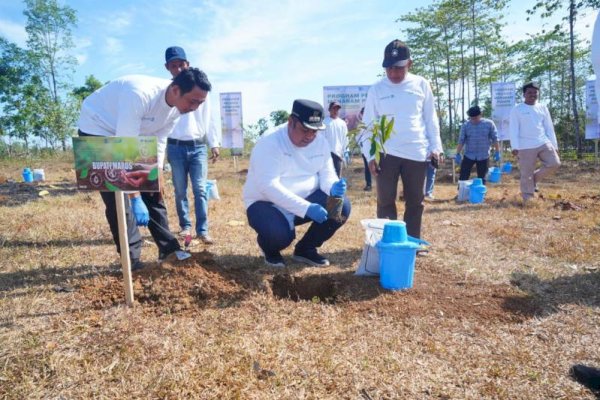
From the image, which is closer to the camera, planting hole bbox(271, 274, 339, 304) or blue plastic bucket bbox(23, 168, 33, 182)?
planting hole bbox(271, 274, 339, 304)

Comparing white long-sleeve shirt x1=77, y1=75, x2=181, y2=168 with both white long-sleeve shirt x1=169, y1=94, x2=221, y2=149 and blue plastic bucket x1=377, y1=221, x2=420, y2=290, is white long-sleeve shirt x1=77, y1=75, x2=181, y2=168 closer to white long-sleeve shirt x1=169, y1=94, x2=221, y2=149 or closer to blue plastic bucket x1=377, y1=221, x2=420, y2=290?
white long-sleeve shirt x1=169, y1=94, x2=221, y2=149

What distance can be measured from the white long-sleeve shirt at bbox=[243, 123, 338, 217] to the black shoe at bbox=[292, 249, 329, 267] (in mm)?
508

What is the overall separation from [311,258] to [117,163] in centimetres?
175

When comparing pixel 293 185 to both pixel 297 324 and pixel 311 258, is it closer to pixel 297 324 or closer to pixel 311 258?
pixel 311 258

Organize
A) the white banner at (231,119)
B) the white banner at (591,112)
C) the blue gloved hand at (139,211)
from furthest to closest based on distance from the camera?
the white banner at (231,119)
the white banner at (591,112)
the blue gloved hand at (139,211)

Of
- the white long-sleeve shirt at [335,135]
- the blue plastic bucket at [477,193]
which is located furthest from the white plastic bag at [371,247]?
the blue plastic bucket at [477,193]

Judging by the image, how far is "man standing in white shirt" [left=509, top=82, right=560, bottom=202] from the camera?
5629mm

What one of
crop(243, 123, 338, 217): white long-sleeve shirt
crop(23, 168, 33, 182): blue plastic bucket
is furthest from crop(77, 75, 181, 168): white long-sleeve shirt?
crop(23, 168, 33, 182): blue plastic bucket

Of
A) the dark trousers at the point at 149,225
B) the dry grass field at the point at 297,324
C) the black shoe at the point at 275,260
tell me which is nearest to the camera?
the dry grass field at the point at 297,324

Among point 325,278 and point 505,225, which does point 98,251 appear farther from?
point 505,225

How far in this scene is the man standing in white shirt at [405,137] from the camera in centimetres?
332

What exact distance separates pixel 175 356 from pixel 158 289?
719 millimetres

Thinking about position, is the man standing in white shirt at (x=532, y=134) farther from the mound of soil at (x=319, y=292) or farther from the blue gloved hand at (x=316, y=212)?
the blue gloved hand at (x=316, y=212)

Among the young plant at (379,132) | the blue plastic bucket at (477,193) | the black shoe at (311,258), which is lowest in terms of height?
the black shoe at (311,258)
